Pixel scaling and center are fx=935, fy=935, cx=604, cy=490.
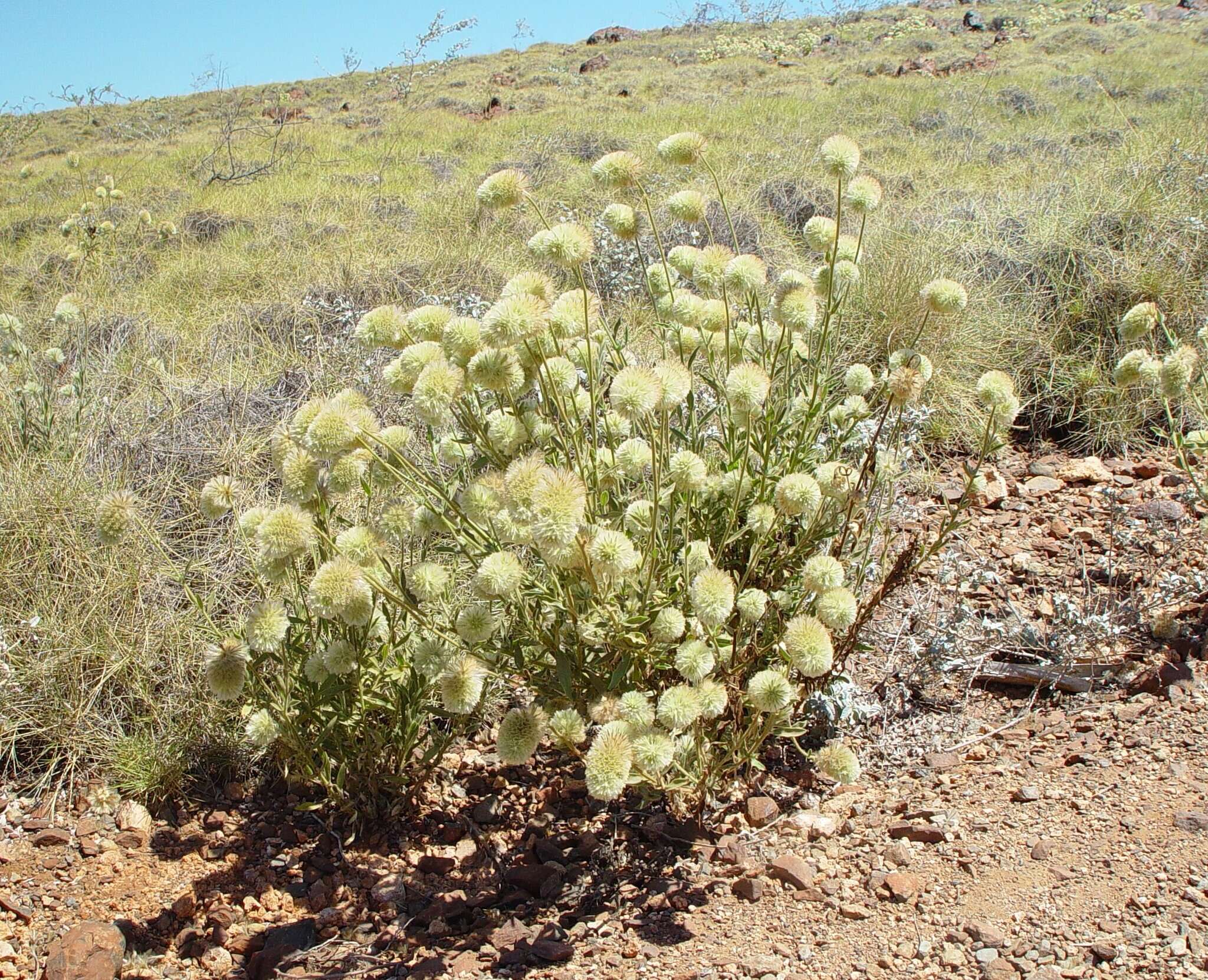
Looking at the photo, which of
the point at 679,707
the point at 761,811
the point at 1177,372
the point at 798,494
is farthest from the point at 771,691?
the point at 1177,372

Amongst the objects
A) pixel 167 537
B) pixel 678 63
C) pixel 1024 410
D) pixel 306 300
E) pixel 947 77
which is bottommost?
pixel 1024 410

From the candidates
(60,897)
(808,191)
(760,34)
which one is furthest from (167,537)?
(760,34)

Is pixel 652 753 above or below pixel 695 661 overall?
below

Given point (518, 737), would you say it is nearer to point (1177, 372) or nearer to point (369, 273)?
point (1177, 372)

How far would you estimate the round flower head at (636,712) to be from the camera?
1.97 m

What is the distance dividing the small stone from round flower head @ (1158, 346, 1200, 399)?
163 cm

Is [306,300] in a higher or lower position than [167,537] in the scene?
higher

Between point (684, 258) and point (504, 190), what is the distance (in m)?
0.52

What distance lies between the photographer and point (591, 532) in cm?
195

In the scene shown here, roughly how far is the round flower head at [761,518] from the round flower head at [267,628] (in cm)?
111

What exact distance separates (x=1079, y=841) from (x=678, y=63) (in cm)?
3232

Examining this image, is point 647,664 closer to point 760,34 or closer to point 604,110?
point 604,110

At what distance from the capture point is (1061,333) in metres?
5.07

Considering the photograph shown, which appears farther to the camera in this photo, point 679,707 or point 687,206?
point 687,206
